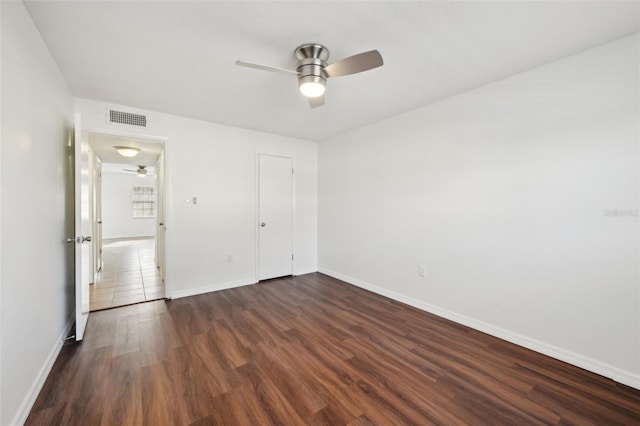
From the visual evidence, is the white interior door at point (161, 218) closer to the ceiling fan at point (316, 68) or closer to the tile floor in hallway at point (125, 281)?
the tile floor in hallway at point (125, 281)

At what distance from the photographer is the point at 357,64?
1.76m

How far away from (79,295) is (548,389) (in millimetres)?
3711

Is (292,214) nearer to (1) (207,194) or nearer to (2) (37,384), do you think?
(1) (207,194)

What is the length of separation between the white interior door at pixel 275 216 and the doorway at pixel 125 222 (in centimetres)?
143

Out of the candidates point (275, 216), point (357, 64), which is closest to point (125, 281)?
point (275, 216)

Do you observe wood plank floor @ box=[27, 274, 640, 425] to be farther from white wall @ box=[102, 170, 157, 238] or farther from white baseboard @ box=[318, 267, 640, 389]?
white wall @ box=[102, 170, 157, 238]

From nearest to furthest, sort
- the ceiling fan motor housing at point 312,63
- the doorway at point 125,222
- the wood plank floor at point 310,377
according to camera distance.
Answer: the wood plank floor at point 310,377 → the ceiling fan motor housing at point 312,63 → the doorway at point 125,222

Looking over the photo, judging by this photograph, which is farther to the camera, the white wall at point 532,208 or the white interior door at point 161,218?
the white interior door at point 161,218

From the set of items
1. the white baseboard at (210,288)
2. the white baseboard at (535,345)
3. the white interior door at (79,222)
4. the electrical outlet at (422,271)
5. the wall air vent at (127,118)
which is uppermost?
the wall air vent at (127,118)

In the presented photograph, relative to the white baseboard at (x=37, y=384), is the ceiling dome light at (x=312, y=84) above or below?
above

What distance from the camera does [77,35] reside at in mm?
1779

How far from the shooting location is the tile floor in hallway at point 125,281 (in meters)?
3.35

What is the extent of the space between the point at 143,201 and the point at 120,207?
28.4 inches

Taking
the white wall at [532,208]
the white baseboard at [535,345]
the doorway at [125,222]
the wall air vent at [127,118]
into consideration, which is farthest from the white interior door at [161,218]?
the white baseboard at [535,345]
